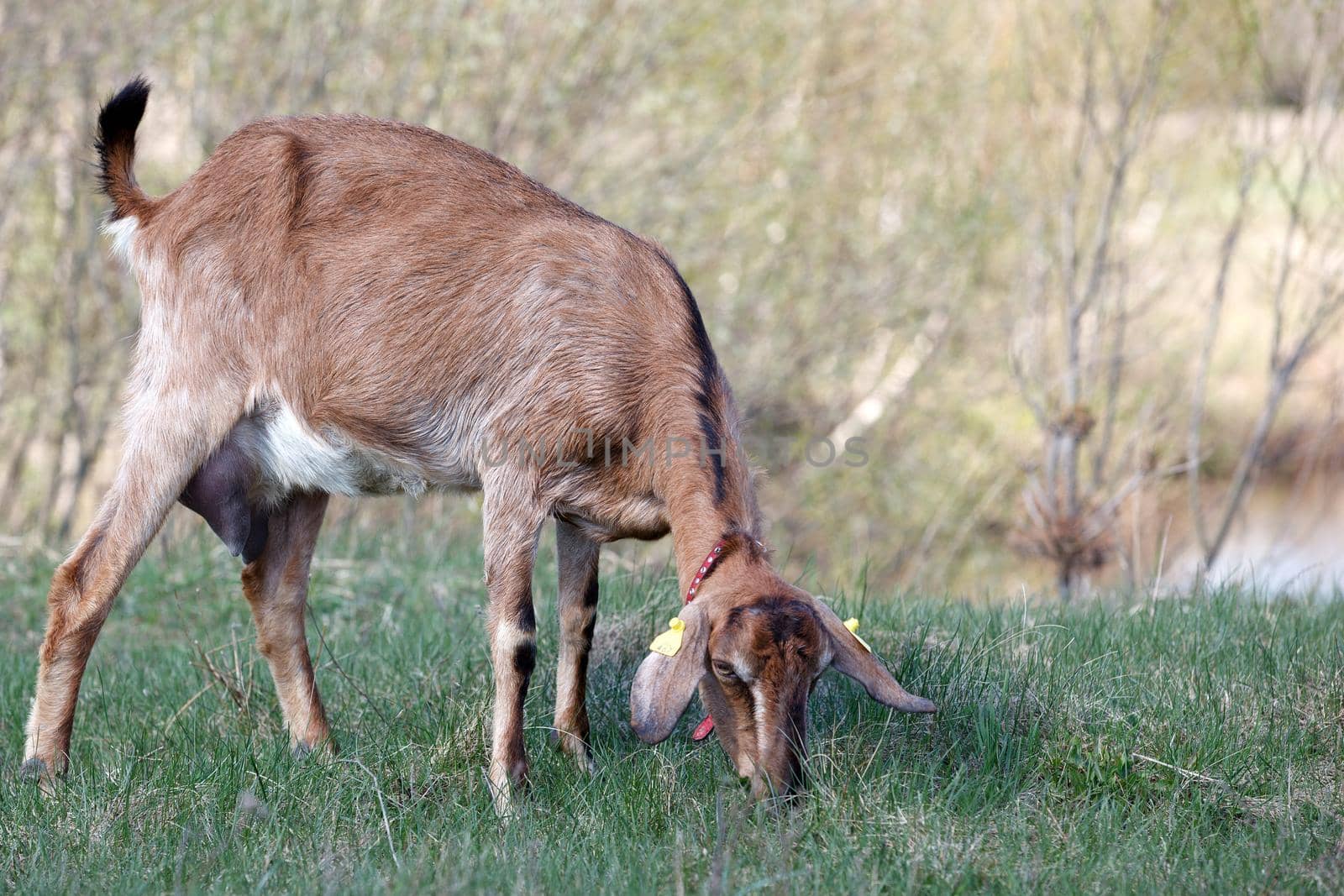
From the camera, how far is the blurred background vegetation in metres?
7.44

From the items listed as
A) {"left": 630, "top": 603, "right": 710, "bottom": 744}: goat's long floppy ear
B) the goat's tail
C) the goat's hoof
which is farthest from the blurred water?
the goat's tail

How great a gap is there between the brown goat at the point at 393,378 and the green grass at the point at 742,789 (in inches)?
10.7

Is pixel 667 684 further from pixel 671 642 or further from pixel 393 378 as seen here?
pixel 393 378

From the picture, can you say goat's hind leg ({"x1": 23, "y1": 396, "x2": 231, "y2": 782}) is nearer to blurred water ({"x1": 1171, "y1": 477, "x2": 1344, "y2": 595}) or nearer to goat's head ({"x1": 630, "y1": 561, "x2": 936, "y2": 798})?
goat's head ({"x1": 630, "y1": 561, "x2": 936, "y2": 798})

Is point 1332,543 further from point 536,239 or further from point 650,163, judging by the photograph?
point 536,239

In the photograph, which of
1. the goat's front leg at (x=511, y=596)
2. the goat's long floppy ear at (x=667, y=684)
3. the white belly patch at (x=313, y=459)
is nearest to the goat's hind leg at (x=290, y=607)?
the white belly patch at (x=313, y=459)

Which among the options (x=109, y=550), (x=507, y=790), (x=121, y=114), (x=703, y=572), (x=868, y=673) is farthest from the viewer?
(x=121, y=114)

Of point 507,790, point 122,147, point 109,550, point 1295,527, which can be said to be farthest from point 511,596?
point 1295,527

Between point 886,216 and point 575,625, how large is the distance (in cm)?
827

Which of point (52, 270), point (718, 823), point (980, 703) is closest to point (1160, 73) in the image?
point (980, 703)

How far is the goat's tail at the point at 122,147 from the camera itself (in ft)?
14.3

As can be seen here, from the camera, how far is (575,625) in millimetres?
4102

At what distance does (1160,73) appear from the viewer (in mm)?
7562

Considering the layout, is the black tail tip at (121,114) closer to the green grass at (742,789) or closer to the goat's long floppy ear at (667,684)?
the green grass at (742,789)
